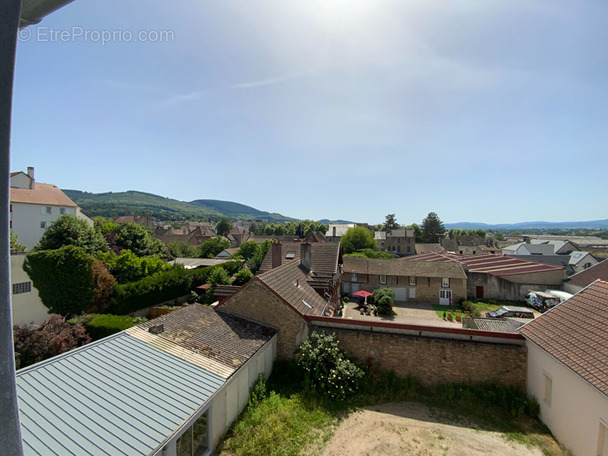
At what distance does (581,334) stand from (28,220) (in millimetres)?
55386

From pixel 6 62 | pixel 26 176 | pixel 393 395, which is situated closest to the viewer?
pixel 6 62

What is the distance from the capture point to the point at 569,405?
1019 centimetres

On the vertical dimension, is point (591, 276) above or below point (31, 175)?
below

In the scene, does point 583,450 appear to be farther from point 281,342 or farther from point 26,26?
point 26,26

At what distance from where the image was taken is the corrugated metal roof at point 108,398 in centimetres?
700

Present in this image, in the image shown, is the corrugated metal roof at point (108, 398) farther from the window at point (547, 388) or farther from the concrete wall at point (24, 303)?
the concrete wall at point (24, 303)

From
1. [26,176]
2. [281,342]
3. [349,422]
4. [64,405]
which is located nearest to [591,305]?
[349,422]

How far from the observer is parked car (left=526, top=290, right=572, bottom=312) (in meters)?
29.7

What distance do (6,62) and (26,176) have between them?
53748mm

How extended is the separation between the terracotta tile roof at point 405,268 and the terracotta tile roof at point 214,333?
889 inches

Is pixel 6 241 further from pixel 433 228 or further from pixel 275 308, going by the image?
pixel 433 228

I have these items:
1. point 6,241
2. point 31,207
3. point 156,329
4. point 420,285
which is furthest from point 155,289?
point 31,207

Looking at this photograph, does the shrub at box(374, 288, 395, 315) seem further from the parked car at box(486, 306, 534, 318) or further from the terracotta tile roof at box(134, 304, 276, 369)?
the terracotta tile roof at box(134, 304, 276, 369)

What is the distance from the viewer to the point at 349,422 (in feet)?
37.1
